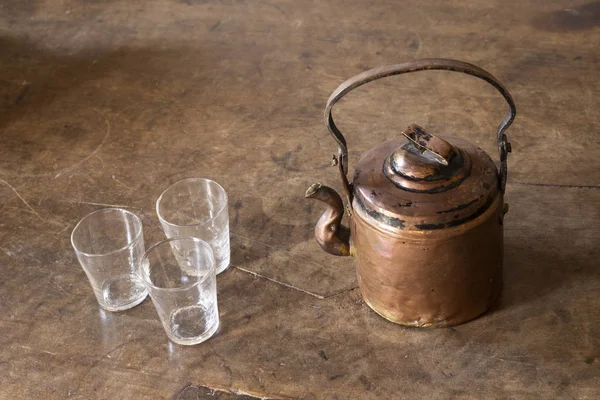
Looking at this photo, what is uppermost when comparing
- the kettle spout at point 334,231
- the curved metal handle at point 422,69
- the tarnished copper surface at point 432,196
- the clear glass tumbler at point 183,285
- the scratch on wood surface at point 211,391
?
the curved metal handle at point 422,69

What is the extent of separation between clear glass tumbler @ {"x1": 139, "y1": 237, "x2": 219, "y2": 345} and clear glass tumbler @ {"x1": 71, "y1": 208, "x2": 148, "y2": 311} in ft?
0.14

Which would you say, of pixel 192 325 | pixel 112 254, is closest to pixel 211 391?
pixel 192 325

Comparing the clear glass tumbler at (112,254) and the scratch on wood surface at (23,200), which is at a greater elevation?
the clear glass tumbler at (112,254)

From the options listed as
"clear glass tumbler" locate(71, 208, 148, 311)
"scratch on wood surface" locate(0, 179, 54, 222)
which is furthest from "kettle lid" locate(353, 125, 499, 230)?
"scratch on wood surface" locate(0, 179, 54, 222)

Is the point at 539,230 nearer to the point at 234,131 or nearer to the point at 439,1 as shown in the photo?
the point at 234,131

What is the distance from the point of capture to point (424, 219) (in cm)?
99

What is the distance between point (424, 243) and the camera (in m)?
1.01

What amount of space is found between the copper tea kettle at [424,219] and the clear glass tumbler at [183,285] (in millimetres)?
174

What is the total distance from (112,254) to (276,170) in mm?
351

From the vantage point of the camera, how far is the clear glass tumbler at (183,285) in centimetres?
108

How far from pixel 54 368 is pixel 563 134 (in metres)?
0.92

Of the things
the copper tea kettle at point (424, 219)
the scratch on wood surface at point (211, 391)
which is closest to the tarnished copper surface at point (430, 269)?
the copper tea kettle at point (424, 219)

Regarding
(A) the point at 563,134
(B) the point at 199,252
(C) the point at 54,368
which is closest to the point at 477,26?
(A) the point at 563,134

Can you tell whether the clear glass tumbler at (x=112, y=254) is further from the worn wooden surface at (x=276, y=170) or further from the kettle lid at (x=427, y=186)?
the kettle lid at (x=427, y=186)
